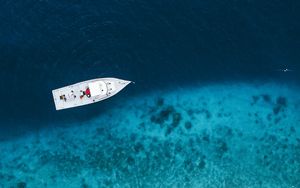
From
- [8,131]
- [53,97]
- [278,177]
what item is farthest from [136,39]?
[278,177]

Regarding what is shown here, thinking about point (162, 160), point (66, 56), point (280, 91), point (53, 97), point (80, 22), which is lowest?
point (162, 160)

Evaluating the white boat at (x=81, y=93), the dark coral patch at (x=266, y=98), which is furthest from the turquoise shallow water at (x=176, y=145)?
the white boat at (x=81, y=93)

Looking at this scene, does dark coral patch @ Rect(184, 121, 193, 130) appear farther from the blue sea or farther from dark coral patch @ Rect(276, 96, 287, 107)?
dark coral patch @ Rect(276, 96, 287, 107)

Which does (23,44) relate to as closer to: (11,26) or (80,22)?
(11,26)

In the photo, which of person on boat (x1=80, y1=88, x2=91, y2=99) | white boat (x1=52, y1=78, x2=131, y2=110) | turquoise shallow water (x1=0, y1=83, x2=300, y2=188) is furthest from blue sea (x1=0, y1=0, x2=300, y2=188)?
person on boat (x1=80, y1=88, x2=91, y2=99)

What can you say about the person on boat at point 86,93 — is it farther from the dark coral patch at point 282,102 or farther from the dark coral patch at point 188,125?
the dark coral patch at point 282,102

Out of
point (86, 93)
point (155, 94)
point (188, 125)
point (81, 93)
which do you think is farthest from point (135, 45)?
point (188, 125)
